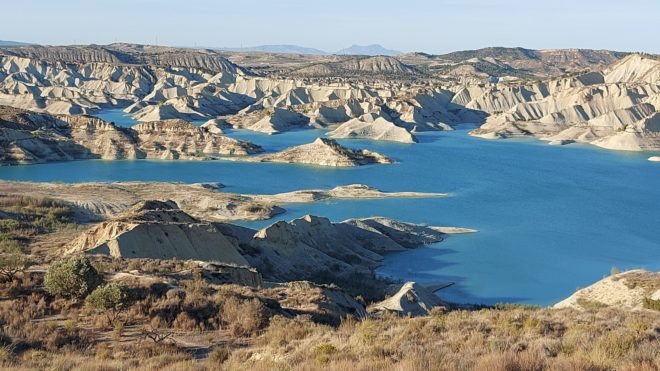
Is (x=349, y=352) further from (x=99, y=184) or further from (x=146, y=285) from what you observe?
(x=99, y=184)

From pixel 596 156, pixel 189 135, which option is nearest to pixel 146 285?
pixel 189 135

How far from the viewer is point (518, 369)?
780cm

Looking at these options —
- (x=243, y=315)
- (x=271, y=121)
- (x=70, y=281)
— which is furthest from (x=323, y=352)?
(x=271, y=121)

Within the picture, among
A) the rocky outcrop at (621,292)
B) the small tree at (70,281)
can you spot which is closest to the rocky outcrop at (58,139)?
the small tree at (70,281)

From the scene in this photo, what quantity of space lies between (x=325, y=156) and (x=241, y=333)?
58615 mm

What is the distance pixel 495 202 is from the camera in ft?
173


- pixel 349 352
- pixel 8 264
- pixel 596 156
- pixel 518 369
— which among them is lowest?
pixel 596 156

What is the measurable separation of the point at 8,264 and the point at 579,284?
2410 centimetres

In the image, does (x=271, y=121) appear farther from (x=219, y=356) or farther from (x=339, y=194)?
(x=219, y=356)

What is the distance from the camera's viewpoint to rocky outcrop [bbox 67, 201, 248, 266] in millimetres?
23375

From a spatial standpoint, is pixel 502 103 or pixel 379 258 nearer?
pixel 379 258

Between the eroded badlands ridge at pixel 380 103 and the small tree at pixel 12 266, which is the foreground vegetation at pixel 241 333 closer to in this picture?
the small tree at pixel 12 266

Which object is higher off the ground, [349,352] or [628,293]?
[349,352]

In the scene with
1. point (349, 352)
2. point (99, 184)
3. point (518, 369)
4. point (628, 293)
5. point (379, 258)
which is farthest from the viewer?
point (99, 184)
